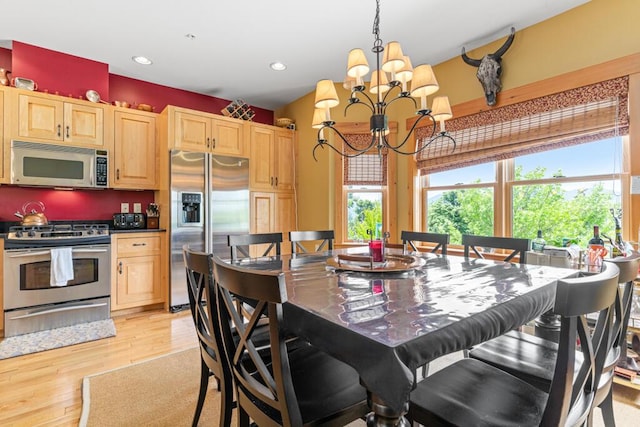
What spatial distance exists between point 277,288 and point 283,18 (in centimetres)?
267

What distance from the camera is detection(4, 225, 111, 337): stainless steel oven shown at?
9.25 ft

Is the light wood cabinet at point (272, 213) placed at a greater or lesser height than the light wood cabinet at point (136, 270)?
greater

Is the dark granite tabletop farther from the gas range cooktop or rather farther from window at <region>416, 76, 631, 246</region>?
the gas range cooktop

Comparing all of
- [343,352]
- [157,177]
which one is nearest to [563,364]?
[343,352]

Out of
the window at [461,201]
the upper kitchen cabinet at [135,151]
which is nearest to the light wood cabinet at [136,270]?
the upper kitchen cabinet at [135,151]

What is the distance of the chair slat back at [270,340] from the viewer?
880mm

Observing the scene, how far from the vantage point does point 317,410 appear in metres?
1.04

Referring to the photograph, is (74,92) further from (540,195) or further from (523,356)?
(540,195)

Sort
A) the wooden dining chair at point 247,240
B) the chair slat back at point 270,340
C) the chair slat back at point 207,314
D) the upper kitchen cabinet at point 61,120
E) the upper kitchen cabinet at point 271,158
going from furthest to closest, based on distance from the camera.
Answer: the upper kitchen cabinet at point 271,158 < the upper kitchen cabinet at point 61,120 < the wooden dining chair at point 247,240 < the chair slat back at point 207,314 < the chair slat back at point 270,340

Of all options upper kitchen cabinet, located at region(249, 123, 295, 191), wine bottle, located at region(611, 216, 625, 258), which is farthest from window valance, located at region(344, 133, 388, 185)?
wine bottle, located at region(611, 216, 625, 258)

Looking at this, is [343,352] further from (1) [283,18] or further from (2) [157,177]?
(2) [157,177]

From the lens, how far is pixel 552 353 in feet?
4.72

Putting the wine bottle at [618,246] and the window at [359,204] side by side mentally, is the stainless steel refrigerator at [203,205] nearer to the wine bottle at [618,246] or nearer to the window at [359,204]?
the window at [359,204]

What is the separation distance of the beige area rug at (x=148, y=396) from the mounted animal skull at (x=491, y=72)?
11.1ft
